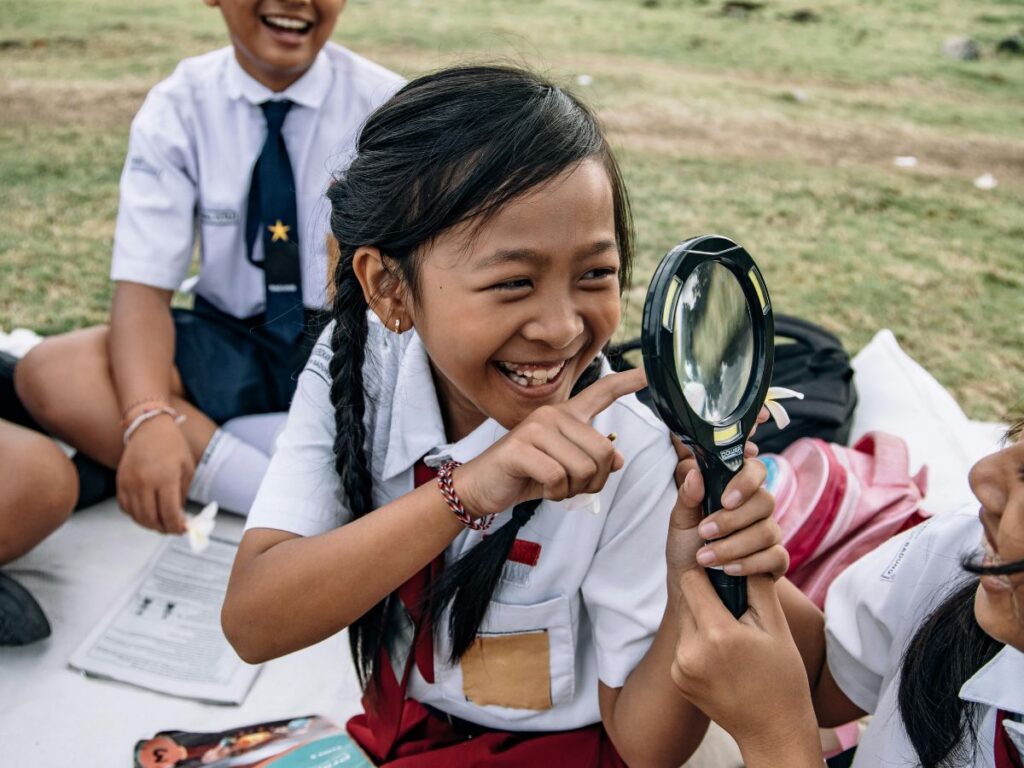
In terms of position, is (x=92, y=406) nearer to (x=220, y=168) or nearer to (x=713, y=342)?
(x=220, y=168)

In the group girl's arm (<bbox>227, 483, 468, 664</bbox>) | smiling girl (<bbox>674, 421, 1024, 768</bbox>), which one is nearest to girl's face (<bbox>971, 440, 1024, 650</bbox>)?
smiling girl (<bbox>674, 421, 1024, 768</bbox>)

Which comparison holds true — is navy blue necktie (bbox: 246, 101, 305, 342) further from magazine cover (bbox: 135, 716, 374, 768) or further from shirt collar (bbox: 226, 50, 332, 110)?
magazine cover (bbox: 135, 716, 374, 768)

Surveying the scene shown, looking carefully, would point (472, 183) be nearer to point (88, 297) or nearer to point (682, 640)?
point (682, 640)

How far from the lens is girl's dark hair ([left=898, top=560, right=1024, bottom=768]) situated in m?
1.24

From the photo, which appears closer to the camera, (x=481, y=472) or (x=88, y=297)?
(x=481, y=472)

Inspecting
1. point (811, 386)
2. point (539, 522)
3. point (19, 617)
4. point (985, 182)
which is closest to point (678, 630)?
point (539, 522)

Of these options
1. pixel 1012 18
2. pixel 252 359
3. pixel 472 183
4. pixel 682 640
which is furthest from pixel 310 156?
pixel 1012 18

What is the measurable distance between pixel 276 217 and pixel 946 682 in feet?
6.11

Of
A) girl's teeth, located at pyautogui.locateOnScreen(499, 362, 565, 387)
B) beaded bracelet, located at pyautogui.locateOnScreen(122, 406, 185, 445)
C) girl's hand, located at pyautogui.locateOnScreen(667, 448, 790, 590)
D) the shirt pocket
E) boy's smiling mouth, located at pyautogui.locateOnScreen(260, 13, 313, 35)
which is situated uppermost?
boy's smiling mouth, located at pyautogui.locateOnScreen(260, 13, 313, 35)

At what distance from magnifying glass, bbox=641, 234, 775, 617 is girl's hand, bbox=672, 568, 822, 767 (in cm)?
2

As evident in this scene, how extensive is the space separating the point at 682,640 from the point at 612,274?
0.47 metres

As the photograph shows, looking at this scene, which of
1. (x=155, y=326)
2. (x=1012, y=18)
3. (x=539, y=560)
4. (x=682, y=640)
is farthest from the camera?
(x=1012, y=18)

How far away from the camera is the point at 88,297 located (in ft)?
12.0

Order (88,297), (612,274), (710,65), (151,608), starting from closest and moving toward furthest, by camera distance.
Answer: (612,274) → (151,608) → (88,297) → (710,65)
